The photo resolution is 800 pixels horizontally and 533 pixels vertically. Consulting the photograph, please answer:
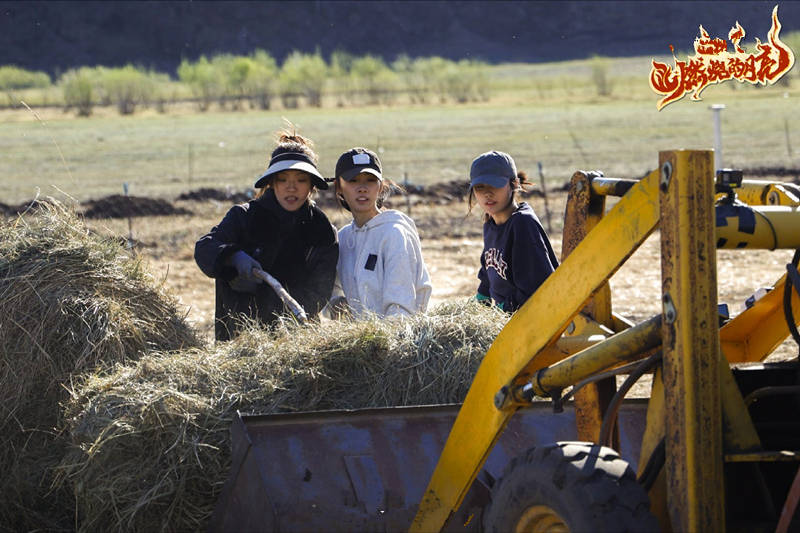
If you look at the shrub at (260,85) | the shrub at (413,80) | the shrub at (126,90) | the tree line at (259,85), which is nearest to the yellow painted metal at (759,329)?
the tree line at (259,85)

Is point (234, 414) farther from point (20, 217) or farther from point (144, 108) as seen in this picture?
point (144, 108)

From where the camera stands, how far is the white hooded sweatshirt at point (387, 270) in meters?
5.76

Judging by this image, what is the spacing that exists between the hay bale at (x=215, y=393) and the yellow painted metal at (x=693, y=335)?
83.2 inches

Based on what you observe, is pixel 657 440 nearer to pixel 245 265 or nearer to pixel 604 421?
pixel 604 421

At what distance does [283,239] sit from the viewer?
607 centimetres

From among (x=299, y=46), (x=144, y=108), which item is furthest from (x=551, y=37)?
(x=144, y=108)

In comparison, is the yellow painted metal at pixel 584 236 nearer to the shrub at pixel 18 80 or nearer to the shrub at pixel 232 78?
the shrub at pixel 18 80

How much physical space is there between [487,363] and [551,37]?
284 feet

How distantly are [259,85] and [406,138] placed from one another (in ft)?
81.9

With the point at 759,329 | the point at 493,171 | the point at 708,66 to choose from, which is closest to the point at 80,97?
the point at 708,66

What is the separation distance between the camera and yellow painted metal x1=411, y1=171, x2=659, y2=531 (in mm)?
2898

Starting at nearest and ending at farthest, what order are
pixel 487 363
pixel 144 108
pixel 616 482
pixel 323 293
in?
pixel 616 482
pixel 487 363
pixel 323 293
pixel 144 108

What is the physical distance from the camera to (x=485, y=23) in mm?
88312

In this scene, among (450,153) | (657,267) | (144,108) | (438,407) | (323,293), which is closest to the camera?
(438,407)
